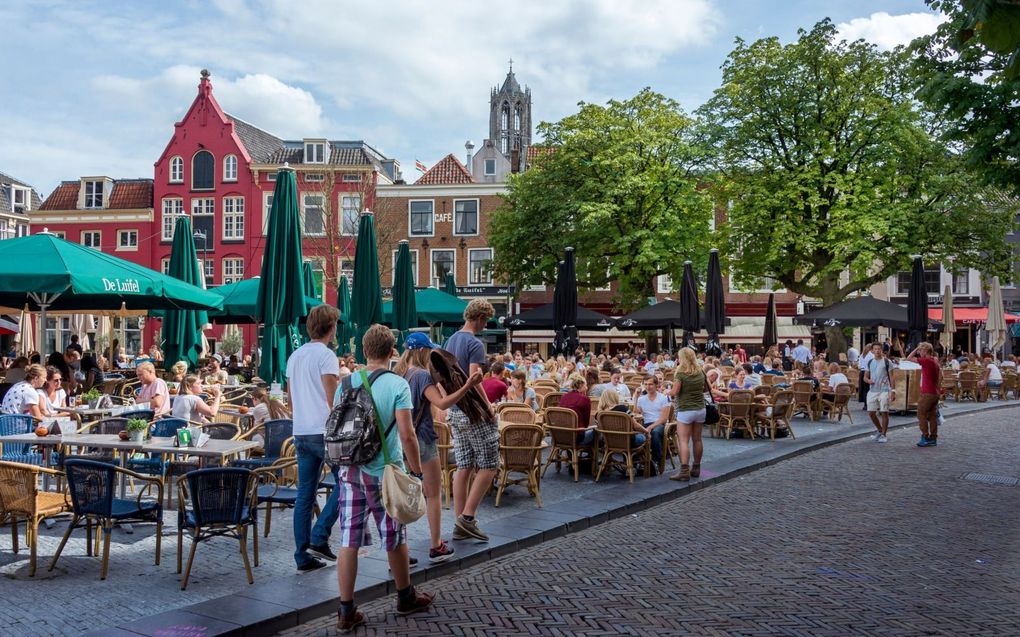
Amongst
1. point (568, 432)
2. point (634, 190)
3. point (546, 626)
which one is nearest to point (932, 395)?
point (568, 432)

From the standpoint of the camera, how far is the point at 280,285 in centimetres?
1177

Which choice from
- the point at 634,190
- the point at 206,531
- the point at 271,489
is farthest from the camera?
the point at 634,190

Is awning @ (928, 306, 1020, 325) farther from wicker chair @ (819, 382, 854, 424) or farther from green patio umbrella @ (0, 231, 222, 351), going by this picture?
green patio umbrella @ (0, 231, 222, 351)

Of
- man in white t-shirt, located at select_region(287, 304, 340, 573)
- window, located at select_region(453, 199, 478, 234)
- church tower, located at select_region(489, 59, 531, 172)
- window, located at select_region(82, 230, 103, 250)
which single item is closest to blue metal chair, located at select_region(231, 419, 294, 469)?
man in white t-shirt, located at select_region(287, 304, 340, 573)

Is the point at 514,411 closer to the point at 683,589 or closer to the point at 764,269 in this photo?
the point at 683,589

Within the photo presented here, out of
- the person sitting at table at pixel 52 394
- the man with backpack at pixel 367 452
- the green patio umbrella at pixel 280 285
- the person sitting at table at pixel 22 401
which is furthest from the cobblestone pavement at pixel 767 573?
the person sitting at table at pixel 52 394

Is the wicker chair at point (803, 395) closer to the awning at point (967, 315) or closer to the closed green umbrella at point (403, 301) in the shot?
the closed green umbrella at point (403, 301)

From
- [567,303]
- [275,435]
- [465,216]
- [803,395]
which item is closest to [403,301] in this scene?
[567,303]

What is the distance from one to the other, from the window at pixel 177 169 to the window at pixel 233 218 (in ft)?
9.93

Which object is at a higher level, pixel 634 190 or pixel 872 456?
pixel 634 190

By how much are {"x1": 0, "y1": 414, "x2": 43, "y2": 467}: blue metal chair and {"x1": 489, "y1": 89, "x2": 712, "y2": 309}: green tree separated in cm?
2560

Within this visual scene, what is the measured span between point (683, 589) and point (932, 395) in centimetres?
979

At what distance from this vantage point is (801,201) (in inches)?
1111

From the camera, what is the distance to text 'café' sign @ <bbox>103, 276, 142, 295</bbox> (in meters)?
10.5
